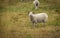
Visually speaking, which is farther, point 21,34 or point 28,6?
point 28,6

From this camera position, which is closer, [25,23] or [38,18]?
[25,23]

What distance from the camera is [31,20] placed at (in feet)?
7.89

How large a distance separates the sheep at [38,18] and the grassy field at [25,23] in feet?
0.09

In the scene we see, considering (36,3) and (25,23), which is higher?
(36,3)

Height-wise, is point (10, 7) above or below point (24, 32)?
above

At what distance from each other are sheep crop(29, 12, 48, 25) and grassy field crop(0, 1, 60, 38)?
3 cm

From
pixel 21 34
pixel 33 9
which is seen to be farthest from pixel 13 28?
pixel 33 9

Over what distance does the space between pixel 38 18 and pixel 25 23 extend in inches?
7.4

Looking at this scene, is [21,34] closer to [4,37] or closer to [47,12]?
[4,37]

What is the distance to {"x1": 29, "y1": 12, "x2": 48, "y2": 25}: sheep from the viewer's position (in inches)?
93.9

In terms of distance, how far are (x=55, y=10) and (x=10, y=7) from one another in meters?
0.36

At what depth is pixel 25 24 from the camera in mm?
2324

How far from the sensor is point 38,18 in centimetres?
248

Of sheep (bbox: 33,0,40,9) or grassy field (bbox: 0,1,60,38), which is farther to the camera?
sheep (bbox: 33,0,40,9)
